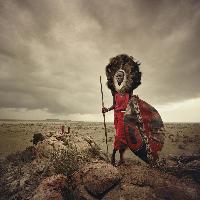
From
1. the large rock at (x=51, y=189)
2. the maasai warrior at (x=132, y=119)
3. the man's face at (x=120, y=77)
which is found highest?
the man's face at (x=120, y=77)

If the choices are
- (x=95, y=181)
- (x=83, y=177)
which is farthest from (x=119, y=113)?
(x=95, y=181)

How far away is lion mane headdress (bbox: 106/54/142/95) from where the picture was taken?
8.75 metres

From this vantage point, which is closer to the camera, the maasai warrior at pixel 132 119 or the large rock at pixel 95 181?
the large rock at pixel 95 181

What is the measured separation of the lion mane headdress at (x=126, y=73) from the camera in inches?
344

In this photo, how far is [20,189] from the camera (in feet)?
28.3

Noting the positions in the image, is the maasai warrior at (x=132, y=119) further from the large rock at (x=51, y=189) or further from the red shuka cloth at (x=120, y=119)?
the large rock at (x=51, y=189)

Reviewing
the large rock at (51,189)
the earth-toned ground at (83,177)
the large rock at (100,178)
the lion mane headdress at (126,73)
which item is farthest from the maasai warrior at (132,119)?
the large rock at (51,189)

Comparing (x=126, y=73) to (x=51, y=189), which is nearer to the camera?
(x=51, y=189)

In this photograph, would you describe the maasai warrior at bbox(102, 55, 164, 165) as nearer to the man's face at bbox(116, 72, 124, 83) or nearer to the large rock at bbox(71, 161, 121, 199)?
the man's face at bbox(116, 72, 124, 83)

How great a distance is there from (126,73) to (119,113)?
4.33 feet

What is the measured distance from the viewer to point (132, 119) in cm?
847

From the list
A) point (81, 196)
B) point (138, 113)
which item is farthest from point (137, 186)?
point (138, 113)

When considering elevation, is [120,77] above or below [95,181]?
above

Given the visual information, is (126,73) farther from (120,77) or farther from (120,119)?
(120,119)
